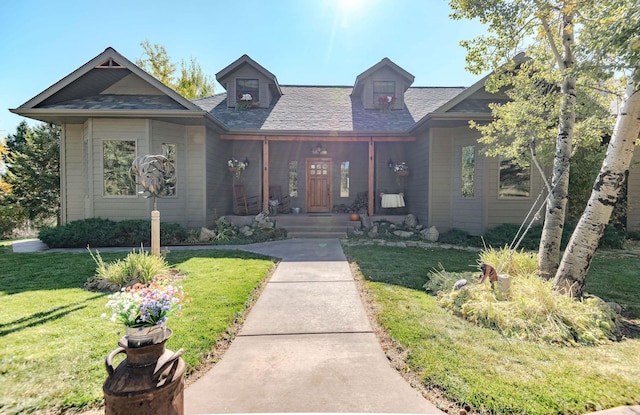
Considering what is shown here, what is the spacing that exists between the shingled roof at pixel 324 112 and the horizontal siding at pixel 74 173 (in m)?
4.44

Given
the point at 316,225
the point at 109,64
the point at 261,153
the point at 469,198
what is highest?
the point at 109,64

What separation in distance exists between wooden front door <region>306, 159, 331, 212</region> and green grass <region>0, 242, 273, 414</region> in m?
6.46

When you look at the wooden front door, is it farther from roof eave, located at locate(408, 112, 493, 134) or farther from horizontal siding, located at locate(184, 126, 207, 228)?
roof eave, located at locate(408, 112, 493, 134)

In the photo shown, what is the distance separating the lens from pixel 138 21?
30.9 feet

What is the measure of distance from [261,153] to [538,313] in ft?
34.1

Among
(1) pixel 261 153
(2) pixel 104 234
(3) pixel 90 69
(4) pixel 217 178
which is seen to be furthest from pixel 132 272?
(1) pixel 261 153

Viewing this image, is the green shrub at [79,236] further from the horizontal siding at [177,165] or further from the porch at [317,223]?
the porch at [317,223]

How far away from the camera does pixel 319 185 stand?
1223 centimetres

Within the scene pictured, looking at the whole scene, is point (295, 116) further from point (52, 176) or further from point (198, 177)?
point (52, 176)

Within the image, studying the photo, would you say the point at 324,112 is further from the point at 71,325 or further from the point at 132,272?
the point at 71,325

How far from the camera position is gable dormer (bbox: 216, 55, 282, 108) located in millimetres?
12180

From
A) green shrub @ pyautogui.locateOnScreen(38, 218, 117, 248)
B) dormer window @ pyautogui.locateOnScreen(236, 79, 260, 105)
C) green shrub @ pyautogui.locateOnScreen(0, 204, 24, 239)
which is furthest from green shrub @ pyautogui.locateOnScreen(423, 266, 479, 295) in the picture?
green shrub @ pyautogui.locateOnScreen(0, 204, 24, 239)

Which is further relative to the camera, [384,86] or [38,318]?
[384,86]

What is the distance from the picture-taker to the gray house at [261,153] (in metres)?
8.59
